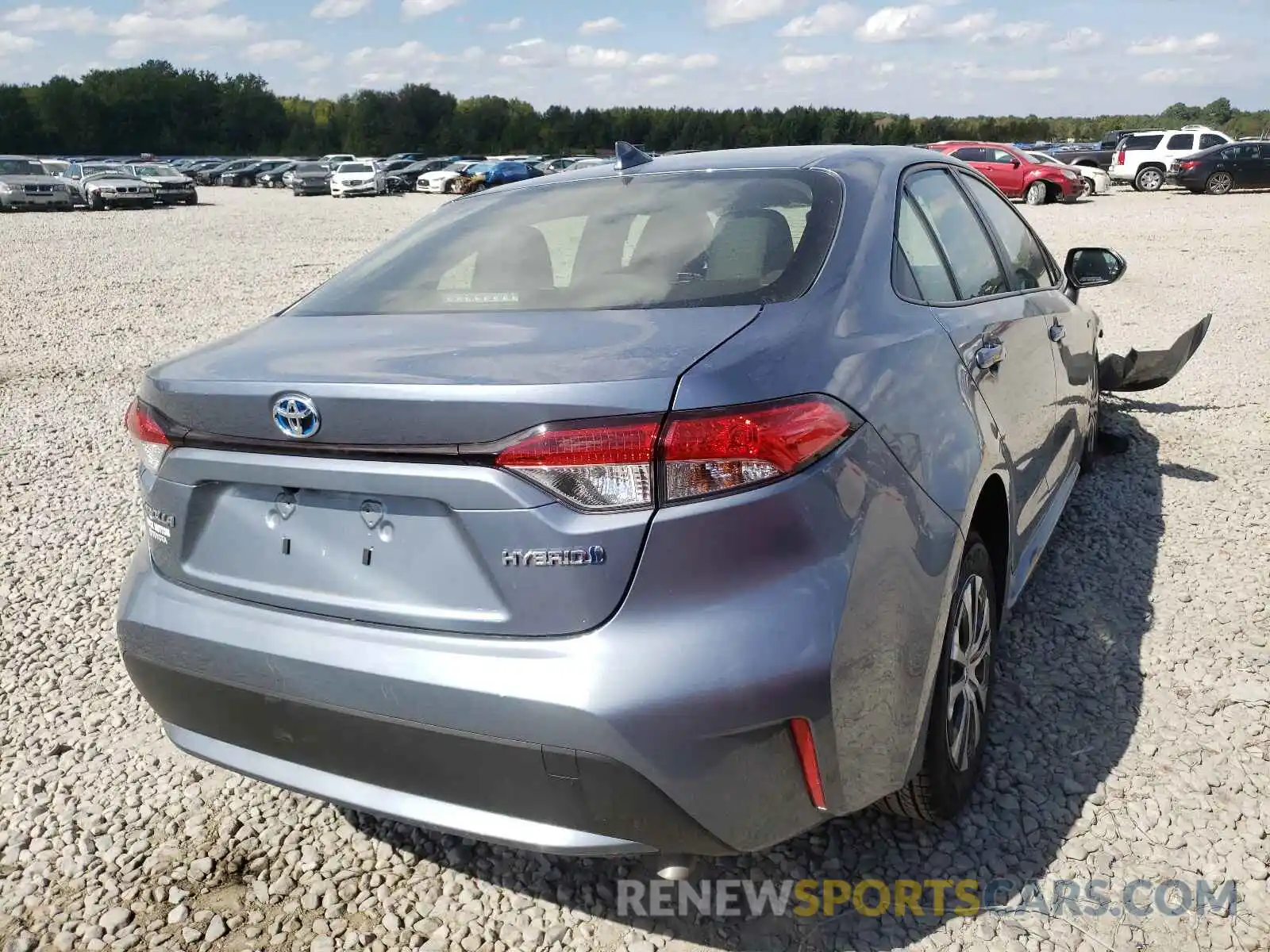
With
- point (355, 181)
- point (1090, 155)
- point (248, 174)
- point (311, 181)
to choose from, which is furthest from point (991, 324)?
point (248, 174)

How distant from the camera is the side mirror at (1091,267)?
4312mm

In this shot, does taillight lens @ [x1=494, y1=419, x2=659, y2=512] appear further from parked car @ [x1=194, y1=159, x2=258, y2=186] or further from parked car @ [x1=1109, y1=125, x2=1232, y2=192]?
parked car @ [x1=194, y1=159, x2=258, y2=186]

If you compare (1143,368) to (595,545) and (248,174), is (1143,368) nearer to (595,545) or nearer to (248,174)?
(595,545)

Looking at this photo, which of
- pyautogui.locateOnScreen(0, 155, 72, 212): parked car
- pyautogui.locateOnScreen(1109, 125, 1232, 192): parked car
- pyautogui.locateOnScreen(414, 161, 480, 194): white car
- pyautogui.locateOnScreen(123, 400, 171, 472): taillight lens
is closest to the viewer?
pyautogui.locateOnScreen(123, 400, 171, 472): taillight lens

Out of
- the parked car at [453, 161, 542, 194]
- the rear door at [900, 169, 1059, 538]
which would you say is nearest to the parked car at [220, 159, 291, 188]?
the parked car at [453, 161, 542, 194]

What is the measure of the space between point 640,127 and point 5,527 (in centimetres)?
8620

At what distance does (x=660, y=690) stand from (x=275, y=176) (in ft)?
165

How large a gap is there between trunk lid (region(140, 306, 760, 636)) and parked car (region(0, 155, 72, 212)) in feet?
112

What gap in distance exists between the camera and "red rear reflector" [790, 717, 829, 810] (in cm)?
184

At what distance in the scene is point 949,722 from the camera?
2.40 meters

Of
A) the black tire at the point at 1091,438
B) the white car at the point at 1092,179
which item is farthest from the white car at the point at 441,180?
the black tire at the point at 1091,438

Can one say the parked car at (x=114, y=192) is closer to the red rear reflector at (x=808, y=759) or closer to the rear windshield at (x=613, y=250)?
the rear windshield at (x=613, y=250)

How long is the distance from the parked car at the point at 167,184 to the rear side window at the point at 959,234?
34.4 metres

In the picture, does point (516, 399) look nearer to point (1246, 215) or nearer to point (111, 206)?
point (1246, 215)
